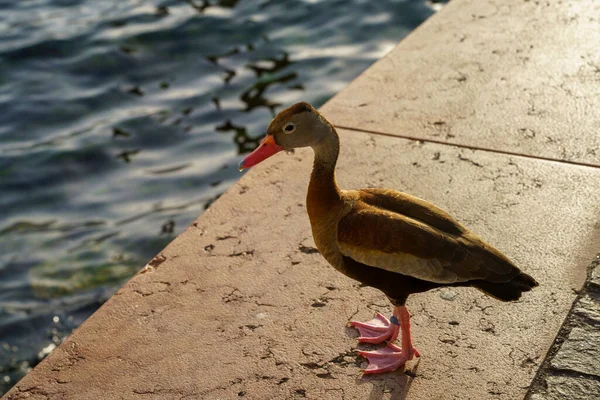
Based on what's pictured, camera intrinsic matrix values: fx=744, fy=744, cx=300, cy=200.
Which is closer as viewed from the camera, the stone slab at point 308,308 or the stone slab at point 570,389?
the stone slab at point 570,389

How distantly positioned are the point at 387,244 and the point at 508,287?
49 cm

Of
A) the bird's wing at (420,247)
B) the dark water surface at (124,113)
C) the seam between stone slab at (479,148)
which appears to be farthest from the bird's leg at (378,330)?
the dark water surface at (124,113)

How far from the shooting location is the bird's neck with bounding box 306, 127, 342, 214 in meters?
3.10

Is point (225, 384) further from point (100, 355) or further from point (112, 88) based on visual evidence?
point (112, 88)

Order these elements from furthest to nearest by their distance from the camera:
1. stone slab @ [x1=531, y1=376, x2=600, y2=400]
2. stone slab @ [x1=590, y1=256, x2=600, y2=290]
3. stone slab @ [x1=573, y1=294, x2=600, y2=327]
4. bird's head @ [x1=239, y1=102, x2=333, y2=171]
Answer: stone slab @ [x1=590, y1=256, x2=600, y2=290] → stone slab @ [x1=573, y1=294, x2=600, y2=327] → bird's head @ [x1=239, y1=102, x2=333, y2=171] → stone slab @ [x1=531, y1=376, x2=600, y2=400]

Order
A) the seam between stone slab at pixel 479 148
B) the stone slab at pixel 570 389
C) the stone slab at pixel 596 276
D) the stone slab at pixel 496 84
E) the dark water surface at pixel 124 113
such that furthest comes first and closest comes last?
the dark water surface at pixel 124 113 → the stone slab at pixel 496 84 → the seam between stone slab at pixel 479 148 → the stone slab at pixel 596 276 → the stone slab at pixel 570 389

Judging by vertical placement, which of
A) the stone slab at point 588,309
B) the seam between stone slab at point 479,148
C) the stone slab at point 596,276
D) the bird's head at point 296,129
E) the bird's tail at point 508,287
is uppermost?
the bird's head at point 296,129

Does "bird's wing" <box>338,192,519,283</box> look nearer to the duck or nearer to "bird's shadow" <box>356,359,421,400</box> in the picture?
the duck

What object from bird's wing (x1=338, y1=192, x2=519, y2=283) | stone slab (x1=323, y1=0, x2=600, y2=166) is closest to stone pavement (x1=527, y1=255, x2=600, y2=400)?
bird's wing (x1=338, y1=192, x2=519, y2=283)

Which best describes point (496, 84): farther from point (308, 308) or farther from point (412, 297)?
point (308, 308)

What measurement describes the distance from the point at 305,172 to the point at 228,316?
1300mm

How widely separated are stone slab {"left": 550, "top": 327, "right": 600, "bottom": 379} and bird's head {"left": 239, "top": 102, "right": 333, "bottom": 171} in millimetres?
1311

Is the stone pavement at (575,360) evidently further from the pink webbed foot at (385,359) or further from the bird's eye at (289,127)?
Answer: the bird's eye at (289,127)

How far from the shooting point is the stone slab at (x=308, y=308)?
306cm
